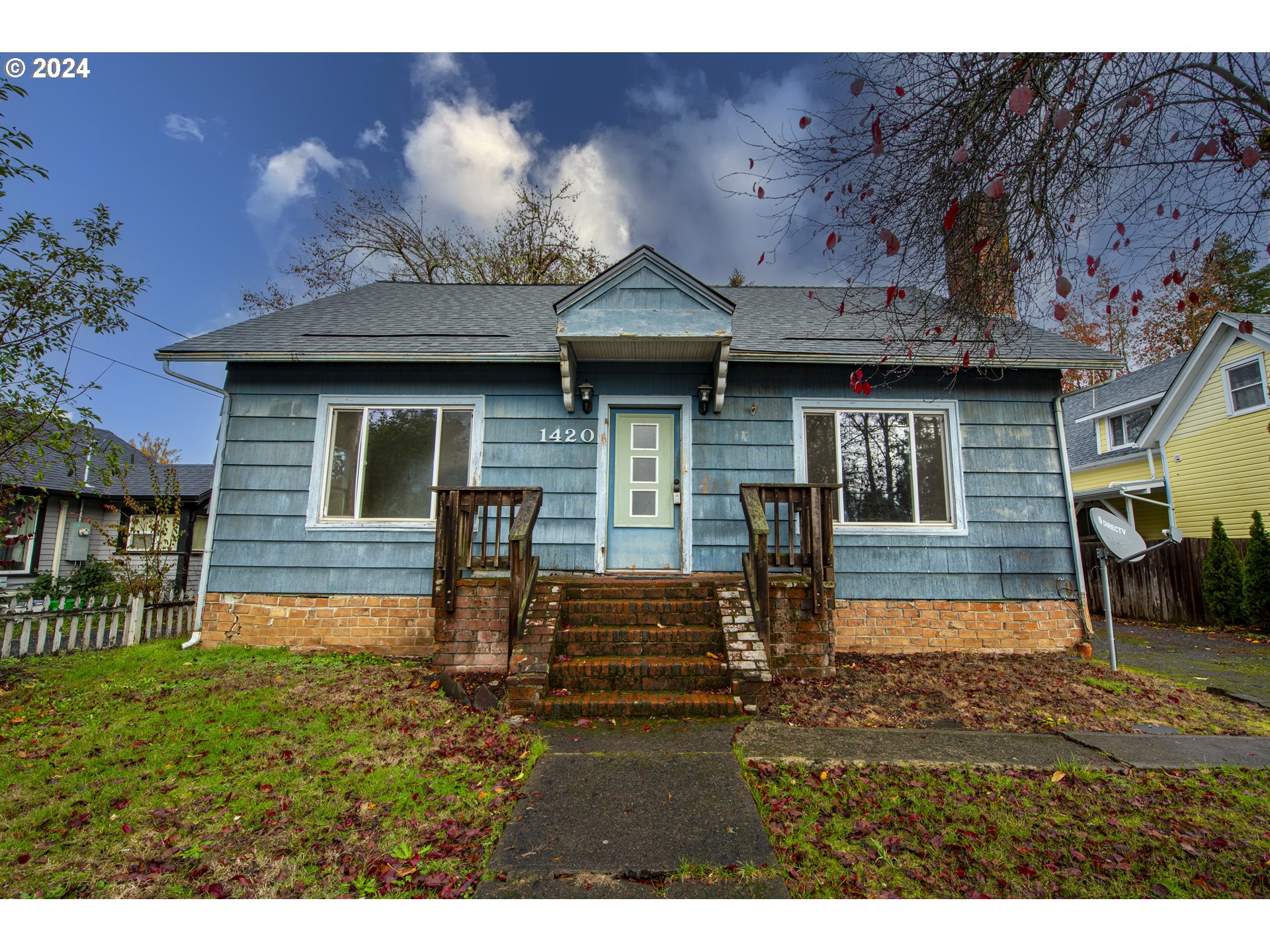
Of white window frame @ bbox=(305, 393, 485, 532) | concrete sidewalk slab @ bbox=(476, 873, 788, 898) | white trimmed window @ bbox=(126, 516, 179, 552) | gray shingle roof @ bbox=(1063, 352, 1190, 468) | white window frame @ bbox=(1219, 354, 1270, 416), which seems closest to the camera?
concrete sidewalk slab @ bbox=(476, 873, 788, 898)

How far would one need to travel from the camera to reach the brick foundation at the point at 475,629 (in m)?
5.19

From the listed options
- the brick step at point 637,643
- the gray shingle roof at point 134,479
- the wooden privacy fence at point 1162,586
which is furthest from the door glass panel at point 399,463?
the wooden privacy fence at point 1162,586

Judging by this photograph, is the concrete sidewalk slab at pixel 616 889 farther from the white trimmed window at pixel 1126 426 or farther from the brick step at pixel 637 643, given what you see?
the white trimmed window at pixel 1126 426

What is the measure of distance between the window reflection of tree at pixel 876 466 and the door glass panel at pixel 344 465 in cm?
602

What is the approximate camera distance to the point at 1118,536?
19.7 feet

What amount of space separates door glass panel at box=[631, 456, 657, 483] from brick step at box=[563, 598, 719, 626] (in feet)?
5.68

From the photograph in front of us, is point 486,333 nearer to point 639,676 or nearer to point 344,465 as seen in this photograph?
point 344,465

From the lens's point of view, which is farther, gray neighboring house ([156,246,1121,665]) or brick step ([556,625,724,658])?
gray neighboring house ([156,246,1121,665])

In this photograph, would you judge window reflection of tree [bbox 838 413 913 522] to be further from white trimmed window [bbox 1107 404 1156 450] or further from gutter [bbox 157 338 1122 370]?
white trimmed window [bbox 1107 404 1156 450]

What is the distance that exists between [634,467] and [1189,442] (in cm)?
1346

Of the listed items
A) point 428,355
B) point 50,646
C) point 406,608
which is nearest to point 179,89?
point 428,355

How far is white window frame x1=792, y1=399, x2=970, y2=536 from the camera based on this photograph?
21.7ft

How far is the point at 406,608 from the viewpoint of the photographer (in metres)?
6.39

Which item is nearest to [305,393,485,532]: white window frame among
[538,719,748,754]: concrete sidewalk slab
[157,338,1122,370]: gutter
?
[157,338,1122,370]: gutter
